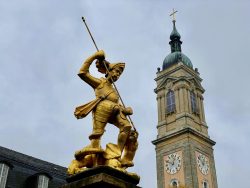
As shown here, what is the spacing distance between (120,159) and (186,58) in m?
59.8

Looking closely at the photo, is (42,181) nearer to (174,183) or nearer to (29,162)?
(29,162)

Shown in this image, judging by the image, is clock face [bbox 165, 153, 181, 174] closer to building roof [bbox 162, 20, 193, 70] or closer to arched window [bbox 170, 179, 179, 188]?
arched window [bbox 170, 179, 179, 188]

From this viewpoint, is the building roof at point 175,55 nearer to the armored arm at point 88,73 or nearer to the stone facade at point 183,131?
the stone facade at point 183,131

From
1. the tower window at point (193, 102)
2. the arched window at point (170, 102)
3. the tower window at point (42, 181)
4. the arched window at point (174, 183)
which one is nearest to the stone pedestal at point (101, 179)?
the tower window at point (42, 181)

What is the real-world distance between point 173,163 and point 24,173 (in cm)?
3306

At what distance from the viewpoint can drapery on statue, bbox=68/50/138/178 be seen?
6.50 meters

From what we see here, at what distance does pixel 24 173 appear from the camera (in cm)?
2417

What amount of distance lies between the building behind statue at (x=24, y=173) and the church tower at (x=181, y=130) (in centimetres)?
2707

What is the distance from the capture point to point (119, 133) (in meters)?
6.75

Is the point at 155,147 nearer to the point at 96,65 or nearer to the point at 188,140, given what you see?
the point at 188,140

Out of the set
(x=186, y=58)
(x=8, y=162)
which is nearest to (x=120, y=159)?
(x=8, y=162)

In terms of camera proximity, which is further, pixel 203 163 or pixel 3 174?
pixel 203 163

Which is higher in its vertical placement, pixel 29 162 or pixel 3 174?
pixel 29 162

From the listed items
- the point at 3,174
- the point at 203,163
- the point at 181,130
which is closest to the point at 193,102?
the point at 181,130
